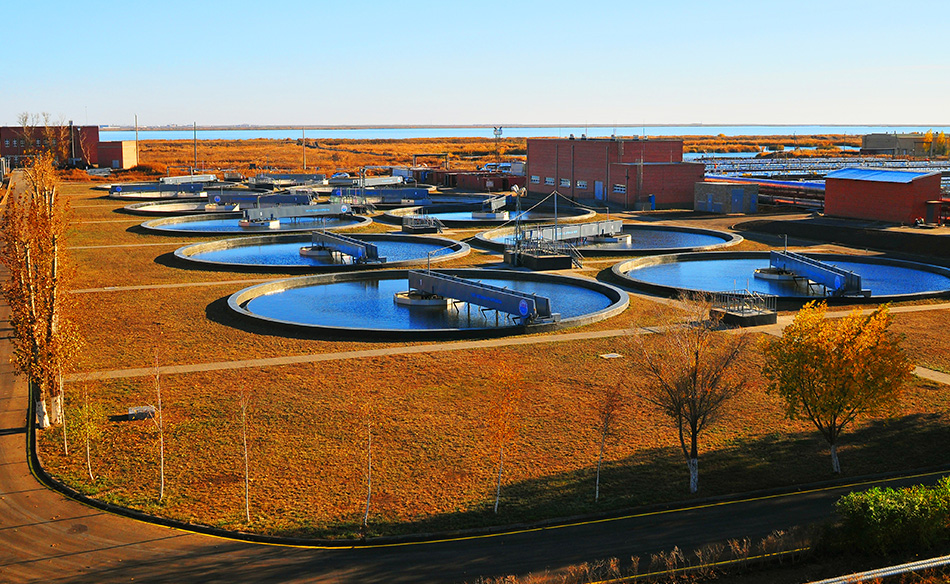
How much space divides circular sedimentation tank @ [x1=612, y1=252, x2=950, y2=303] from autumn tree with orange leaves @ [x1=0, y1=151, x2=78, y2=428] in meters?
25.2

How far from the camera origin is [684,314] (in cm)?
3478

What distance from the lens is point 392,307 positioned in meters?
39.2

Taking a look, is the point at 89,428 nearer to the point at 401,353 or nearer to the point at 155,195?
the point at 401,353

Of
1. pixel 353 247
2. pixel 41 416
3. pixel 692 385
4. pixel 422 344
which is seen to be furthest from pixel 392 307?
pixel 692 385

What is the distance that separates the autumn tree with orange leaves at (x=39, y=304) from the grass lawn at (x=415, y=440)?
140 centimetres

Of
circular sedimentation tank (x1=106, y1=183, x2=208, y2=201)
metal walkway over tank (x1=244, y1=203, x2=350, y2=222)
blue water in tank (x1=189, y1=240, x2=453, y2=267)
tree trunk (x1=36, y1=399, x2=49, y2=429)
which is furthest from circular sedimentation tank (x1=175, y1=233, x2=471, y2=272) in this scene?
circular sedimentation tank (x1=106, y1=183, x2=208, y2=201)

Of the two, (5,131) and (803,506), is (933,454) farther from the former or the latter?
(5,131)

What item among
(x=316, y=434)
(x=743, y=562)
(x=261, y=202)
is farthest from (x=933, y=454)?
(x=261, y=202)

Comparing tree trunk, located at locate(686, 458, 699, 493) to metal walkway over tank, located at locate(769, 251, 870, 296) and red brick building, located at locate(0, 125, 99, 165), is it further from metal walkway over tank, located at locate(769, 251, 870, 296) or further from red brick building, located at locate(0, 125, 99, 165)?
red brick building, located at locate(0, 125, 99, 165)

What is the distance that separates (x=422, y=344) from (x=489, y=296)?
236 inches

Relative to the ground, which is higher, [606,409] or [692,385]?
[692,385]

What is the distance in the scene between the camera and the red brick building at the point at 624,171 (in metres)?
80.8

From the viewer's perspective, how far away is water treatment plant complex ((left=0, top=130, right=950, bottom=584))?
63.2 ft

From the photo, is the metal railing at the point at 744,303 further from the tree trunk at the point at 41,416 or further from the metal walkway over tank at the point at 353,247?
the tree trunk at the point at 41,416
